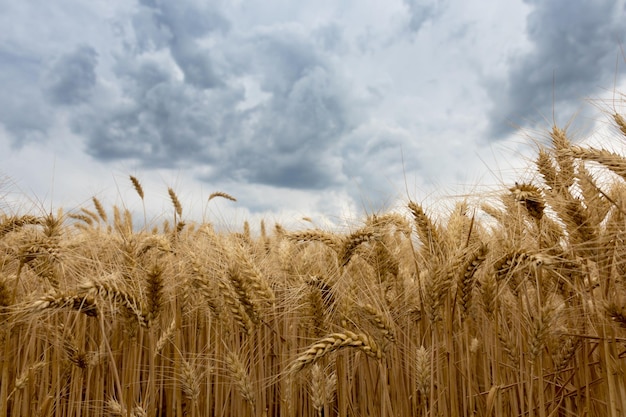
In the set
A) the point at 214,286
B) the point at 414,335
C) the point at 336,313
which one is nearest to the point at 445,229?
the point at 336,313

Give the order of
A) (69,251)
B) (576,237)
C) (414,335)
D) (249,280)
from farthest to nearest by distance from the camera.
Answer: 1. (414,335)
2. (69,251)
3. (249,280)
4. (576,237)

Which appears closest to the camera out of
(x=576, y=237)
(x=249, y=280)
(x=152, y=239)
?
(x=576, y=237)

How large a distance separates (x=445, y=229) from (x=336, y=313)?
28.9 inches

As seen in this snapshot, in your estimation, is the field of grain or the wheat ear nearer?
the wheat ear

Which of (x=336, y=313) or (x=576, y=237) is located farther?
(x=336, y=313)

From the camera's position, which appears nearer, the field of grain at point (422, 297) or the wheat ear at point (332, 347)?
the wheat ear at point (332, 347)

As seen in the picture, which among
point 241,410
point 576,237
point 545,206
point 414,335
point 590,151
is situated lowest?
point 241,410

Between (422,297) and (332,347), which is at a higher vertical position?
(422,297)

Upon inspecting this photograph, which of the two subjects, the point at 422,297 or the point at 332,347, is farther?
the point at 422,297

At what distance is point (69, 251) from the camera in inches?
102

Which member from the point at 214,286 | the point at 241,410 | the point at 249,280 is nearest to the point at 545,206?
the point at 249,280

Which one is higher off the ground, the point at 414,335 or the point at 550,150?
the point at 550,150

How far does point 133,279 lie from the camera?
2.26 meters

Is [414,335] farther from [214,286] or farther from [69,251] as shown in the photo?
[69,251]
